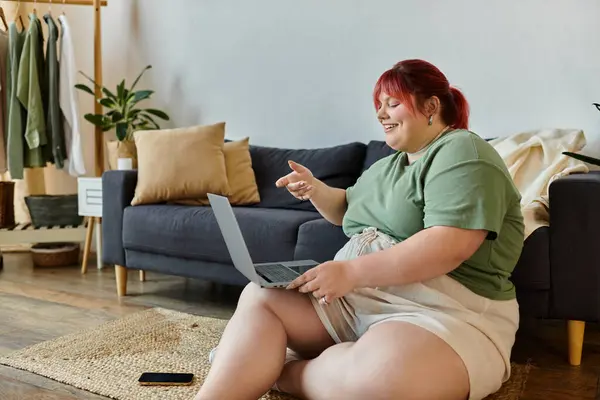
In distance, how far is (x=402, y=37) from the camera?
3066 mm

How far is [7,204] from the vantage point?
3.69 metres

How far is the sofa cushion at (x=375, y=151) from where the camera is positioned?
2.84 meters

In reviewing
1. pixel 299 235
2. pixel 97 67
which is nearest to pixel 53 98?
pixel 97 67

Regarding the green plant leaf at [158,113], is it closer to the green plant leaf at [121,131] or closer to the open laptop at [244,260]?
the green plant leaf at [121,131]

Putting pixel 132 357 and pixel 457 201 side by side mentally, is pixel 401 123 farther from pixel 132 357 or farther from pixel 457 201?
pixel 132 357

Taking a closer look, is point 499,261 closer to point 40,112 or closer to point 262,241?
point 262,241

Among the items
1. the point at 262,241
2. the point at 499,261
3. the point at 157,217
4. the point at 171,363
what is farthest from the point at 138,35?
the point at 499,261

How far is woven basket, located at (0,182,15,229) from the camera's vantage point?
144 inches

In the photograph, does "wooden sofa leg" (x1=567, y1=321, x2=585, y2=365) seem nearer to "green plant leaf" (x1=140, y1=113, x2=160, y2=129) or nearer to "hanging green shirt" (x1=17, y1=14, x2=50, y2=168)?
"green plant leaf" (x1=140, y1=113, x2=160, y2=129)

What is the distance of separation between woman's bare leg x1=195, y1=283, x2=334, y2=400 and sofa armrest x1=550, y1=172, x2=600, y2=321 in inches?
31.4

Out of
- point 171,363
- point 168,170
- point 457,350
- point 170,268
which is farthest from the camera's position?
point 168,170

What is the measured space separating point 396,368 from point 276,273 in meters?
0.40

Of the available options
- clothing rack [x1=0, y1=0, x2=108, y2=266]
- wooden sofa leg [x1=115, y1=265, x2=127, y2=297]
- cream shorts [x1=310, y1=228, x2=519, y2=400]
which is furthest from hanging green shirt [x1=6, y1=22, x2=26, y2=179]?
cream shorts [x1=310, y1=228, x2=519, y2=400]

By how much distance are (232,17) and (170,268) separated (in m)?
1.56
